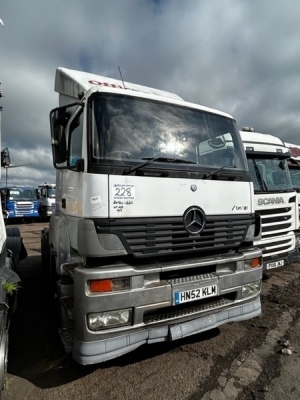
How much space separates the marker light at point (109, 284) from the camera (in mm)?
2291

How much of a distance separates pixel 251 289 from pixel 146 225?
156cm

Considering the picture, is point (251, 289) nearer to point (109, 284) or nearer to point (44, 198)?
point (109, 284)

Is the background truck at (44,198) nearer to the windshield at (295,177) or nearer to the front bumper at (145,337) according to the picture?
the windshield at (295,177)

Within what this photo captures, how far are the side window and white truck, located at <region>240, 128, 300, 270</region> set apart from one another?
322 cm

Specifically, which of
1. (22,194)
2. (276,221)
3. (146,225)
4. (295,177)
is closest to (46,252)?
(146,225)

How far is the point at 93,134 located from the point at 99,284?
1.35 metres

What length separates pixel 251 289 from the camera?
10.3ft

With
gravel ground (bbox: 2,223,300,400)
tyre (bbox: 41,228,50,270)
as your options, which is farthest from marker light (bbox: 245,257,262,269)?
tyre (bbox: 41,228,50,270)

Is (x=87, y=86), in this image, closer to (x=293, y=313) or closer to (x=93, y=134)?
(x=93, y=134)

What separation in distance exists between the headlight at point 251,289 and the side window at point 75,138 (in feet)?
7.58

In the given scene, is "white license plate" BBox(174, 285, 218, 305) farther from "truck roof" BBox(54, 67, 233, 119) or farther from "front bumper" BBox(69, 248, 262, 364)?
"truck roof" BBox(54, 67, 233, 119)

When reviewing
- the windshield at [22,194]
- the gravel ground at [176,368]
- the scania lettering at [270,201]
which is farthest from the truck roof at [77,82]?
the windshield at [22,194]

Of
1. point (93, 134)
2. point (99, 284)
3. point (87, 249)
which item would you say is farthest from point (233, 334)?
point (93, 134)

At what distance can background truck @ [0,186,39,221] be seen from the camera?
730 inches
